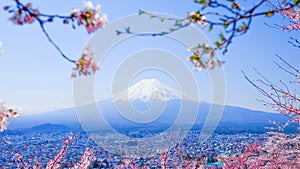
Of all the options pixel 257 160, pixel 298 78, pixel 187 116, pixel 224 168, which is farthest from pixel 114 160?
pixel 187 116

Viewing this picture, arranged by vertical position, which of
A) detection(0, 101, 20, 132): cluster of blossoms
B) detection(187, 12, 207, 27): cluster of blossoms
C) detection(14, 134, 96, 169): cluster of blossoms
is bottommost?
detection(14, 134, 96, 169): cluster of blossoms

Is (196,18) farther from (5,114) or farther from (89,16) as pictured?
(5,114)

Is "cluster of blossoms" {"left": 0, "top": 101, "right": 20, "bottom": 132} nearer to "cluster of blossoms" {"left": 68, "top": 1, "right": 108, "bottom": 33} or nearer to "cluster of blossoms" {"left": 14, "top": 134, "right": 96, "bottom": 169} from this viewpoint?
"cluster of blossoms" {"left": 68, "top": 1, "right": 108, "bottom": 33}

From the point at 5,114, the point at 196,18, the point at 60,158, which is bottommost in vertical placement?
the point at 60,158

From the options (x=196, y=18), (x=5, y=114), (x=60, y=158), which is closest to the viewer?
(x=196, y=18)

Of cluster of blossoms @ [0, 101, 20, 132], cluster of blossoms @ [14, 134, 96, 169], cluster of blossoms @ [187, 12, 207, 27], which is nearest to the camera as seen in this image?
cluster of blossoms @ [187, 12, 207, 27]

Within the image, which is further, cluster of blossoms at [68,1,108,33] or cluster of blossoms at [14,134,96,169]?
cluster of blossoms at [14,134,96,169]

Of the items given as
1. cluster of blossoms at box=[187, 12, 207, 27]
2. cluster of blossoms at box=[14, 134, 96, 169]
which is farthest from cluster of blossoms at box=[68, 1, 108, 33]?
cluster of blossoms at box=[14, 134, 96, 169]

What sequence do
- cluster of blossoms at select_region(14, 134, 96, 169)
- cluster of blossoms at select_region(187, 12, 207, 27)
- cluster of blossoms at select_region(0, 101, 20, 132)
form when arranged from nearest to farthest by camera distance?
cluster of blossoms at select_region(187, 12, 207, 27), cluster of blossoms at select_region(0, 101, 20, 132), cluster of blossoms at select_region(14, 134, 96, 169)

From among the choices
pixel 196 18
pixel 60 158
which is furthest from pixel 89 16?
pixel 60 158
